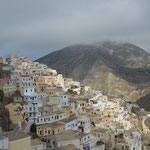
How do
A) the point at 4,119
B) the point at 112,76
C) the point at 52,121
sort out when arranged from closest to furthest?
the point at 4,119 → the point at 52,121 → the point at 112,76

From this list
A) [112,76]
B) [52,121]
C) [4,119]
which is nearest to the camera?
[4,119]

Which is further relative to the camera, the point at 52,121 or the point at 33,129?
the point at 52,121

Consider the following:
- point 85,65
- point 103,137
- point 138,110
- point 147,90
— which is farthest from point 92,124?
point 85,65

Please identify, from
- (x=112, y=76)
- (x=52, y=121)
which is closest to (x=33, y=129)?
(x=52, y=121)

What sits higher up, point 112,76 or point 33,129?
point 112,76

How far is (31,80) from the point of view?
4516 cm

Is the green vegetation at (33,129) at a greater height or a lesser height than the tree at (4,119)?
lesser

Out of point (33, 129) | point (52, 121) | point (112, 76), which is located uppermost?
point (112, 76)

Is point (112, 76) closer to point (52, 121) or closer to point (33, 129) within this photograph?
point (52, 121)

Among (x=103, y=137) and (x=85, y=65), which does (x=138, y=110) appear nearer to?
(x=103, y=137)

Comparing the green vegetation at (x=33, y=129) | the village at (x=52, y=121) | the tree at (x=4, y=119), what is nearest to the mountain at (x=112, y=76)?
the village at (x=52, y=121)

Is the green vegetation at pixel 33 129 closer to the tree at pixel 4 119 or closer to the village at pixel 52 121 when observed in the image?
the village at pixel 52 121

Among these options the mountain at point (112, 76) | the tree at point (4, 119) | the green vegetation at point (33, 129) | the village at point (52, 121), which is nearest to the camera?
the village at point (52, 121)

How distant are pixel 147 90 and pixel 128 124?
9777 centimetres
